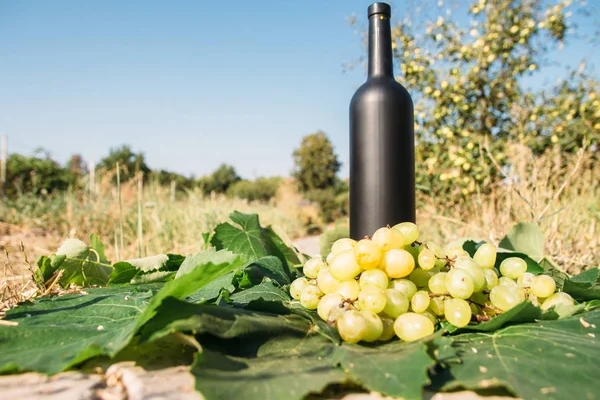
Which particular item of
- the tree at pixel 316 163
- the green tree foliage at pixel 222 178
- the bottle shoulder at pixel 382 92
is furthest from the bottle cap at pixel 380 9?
the green tree foliage at pixel 222 178

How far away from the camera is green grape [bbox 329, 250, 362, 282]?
0.75m

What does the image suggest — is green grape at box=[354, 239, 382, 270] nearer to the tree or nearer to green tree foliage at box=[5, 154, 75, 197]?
green tree foliage at box=[5, 154, 75, 197]

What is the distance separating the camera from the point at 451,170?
4086 mm

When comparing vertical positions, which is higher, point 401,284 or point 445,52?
point 445,52

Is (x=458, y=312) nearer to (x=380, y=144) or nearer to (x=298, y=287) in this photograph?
(x=298, y=287)

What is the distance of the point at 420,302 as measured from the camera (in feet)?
2.31

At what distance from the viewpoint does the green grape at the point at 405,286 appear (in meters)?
0.74

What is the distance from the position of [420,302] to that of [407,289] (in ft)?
0.13

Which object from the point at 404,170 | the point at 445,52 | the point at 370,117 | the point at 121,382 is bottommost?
the point at 121,382

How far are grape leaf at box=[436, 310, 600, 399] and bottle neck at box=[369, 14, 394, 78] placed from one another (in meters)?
0.81

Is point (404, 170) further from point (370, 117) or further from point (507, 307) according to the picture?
point (507, 307)

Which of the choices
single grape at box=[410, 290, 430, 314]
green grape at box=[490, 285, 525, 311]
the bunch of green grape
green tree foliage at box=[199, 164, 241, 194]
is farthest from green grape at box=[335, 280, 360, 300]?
green tree foliage at box=[199, 164, 241, 194]

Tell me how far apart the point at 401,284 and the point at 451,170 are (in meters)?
3.63

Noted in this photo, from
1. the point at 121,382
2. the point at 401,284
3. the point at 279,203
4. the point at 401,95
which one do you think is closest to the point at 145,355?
the point at 121,382
